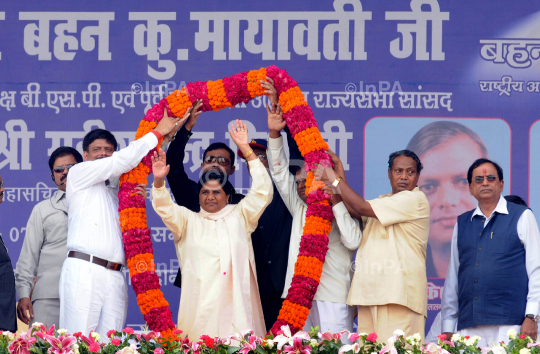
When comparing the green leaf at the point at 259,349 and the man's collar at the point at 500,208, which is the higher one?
the man's collar at the point at 500,208

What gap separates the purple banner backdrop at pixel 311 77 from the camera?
6.78m

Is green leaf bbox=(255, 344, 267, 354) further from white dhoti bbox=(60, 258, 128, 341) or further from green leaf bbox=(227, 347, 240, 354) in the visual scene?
white dhoti bbox=(60, 258, 128, 341)

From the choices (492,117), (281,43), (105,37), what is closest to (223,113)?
(281,43)

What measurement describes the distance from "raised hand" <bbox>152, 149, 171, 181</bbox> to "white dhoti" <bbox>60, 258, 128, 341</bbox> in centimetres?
77

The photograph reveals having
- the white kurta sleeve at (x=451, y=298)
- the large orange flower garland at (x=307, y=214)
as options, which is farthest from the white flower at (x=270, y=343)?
the white kurta sleeve at (x=451, y=298)

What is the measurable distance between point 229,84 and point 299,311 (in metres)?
1.82

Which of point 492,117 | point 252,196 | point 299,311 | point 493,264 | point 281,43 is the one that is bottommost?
point 299,311

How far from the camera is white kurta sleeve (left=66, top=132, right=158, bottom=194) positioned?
5.07 meters

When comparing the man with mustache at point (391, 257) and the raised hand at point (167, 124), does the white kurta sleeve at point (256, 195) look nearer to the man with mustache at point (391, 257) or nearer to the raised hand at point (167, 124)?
the man with mustache at point (391, 257)

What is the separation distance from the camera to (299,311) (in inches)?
195

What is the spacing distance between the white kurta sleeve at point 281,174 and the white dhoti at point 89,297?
4.54ft

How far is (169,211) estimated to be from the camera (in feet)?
16.4

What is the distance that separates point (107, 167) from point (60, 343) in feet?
4.77

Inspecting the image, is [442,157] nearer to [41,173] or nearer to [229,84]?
[229,84]
